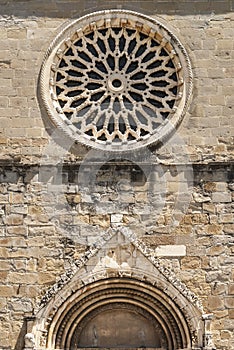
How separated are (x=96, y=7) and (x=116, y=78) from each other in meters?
1.22

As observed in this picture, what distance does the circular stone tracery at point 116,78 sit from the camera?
45.2 feet

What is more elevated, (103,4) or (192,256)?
(103,4)

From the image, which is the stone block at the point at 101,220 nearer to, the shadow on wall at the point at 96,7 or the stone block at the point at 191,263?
the stone block at the point at 191,263

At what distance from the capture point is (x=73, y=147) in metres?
13.6

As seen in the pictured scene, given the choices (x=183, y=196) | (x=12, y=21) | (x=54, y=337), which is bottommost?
(x=54, y=337)

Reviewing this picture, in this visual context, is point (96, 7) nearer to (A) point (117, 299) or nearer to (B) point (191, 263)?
(B) point (191, 263)

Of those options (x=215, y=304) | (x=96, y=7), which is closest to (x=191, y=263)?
(x=215, y=304)

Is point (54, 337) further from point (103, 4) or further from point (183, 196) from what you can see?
point (103, 4)

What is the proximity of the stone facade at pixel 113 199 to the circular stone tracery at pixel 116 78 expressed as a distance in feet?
0.67

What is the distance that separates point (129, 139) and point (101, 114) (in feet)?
2.00

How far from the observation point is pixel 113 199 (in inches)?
528

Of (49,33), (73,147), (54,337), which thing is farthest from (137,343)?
(49,33)

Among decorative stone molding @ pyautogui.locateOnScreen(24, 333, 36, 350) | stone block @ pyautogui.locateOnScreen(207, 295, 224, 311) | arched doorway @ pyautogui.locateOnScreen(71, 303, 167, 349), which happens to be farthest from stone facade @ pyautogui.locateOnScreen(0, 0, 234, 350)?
arched doorway @ pyautogui.locateOnScreen(71, 303, 167, 349)

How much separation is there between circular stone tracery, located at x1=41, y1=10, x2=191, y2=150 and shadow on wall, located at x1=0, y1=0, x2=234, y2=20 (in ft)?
0.62
